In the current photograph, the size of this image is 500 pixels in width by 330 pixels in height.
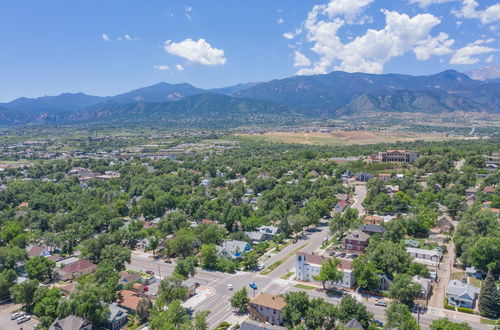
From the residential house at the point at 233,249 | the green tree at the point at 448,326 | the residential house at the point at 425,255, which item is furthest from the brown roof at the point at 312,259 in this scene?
the green tree at the point at 448,326

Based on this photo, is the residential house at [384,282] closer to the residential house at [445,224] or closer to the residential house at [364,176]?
the residential house at [445,224]

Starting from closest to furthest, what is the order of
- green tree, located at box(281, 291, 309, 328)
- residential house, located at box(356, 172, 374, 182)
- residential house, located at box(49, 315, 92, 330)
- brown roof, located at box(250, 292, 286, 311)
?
residential house, located at box(49, 315, 92, 330), green tree, located at box(281, 291, 309, 328), brown roof, located at box(250, 292, 286, 311), residential house, located at box(356, 172, 374, 182)

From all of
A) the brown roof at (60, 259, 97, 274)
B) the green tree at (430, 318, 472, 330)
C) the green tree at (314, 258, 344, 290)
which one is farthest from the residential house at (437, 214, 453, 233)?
the brown roof at (60, 259, 97, 274)

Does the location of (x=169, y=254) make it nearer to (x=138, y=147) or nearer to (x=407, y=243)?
(x=407, y=243)

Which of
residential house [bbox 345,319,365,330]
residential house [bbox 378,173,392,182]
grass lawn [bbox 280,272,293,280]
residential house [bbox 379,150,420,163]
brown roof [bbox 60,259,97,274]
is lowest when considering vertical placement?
grass lawn [bbox 280,272,293,280]

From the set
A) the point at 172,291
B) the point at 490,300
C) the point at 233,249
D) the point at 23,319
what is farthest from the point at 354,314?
the point at 23,319

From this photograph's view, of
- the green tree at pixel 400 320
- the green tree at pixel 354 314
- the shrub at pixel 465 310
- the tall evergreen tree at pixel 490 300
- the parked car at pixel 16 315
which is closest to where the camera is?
the green tree at pixel 400 320

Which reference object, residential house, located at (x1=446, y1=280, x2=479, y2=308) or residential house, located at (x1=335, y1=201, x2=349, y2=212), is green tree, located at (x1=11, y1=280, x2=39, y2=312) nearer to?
residential house, located at (x1=446, y1=280, x2=479, y2=308)

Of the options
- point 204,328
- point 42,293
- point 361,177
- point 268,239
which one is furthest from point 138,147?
point 204,328
